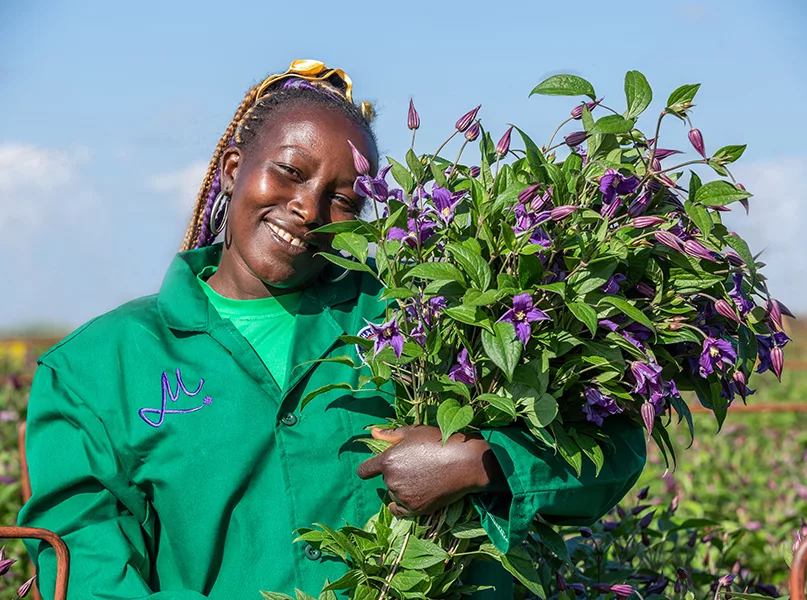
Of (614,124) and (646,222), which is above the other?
(614,124)

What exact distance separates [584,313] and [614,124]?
351 millimetres

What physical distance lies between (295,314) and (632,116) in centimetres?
90

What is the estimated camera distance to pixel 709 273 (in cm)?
162

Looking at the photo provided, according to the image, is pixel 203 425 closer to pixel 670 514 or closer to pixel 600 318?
pixel 600 318

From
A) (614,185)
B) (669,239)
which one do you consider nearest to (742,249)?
(669,239)

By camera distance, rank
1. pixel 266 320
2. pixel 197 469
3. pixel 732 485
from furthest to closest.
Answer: pixel 732 485
pixel 266 320
pixel 197 469

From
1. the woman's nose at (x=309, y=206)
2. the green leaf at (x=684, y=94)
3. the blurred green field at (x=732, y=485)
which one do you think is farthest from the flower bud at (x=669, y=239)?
the blurred green field at (x=732, y=485)

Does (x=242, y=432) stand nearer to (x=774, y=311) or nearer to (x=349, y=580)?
(x=349, y=580)

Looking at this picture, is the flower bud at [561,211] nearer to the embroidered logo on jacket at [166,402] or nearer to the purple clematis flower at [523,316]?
the purple clematis flower at [523,316]

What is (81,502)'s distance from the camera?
6.27 ft

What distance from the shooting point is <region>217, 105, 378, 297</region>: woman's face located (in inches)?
78.4

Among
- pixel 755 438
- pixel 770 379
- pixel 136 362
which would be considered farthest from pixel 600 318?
pixel 770 379

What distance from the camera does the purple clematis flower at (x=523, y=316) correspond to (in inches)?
57.5

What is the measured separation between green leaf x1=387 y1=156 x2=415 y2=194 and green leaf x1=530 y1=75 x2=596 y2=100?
0.88ft
